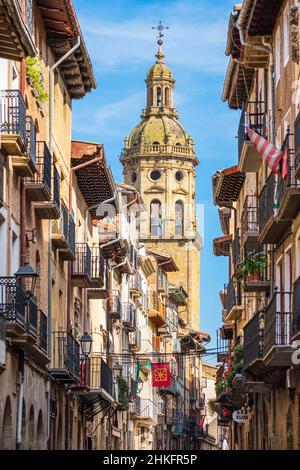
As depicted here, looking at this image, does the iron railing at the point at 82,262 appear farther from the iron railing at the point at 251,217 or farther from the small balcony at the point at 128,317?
the small balcony at the point at 128,317

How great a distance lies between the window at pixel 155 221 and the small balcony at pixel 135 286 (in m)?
54.2

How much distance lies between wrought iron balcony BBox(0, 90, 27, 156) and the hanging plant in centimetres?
375

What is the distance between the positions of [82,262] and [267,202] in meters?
14.1

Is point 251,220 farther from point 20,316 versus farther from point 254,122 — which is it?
point 20,316

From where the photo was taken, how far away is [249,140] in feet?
119

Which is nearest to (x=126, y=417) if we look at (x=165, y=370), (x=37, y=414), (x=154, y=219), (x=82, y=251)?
(x=165, y=370)

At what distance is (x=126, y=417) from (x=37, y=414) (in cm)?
3412

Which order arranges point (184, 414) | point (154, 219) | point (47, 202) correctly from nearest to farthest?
point (47, 202)
point (184, 414)
point (154, 219)

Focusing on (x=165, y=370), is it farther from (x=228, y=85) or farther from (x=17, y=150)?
(x=17, y=150)

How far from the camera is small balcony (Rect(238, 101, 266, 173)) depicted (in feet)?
121

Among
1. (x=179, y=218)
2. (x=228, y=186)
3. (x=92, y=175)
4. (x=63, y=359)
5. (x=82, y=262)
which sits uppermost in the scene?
(x=179, y=218)

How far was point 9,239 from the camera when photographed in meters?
31.7

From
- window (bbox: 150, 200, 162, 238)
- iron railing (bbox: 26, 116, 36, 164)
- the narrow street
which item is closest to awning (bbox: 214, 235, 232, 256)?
the narrow street

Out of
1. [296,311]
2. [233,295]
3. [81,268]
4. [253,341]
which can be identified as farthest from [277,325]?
[233,295]
